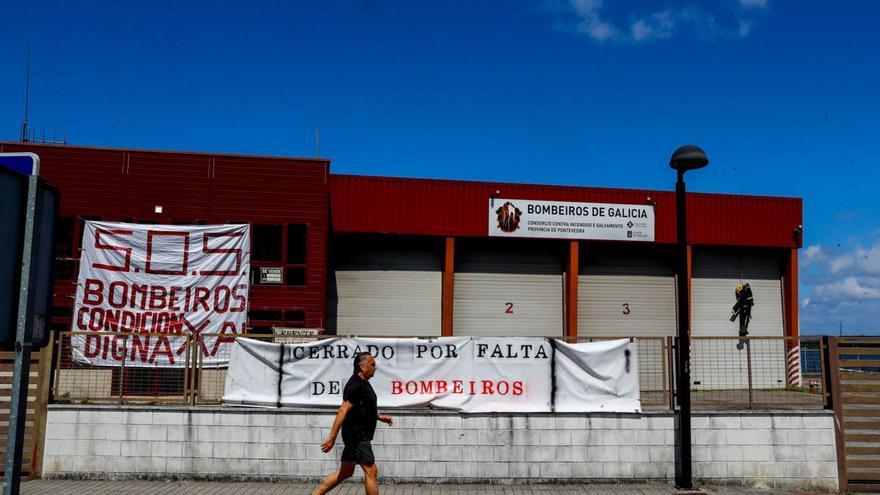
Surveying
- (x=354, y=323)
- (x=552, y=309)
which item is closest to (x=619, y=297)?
(x=552, y=309)

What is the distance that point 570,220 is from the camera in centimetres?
Answer: 2084

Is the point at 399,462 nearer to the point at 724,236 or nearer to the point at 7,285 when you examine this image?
the point at 7,285

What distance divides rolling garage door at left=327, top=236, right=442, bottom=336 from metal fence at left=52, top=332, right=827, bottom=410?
8.67m

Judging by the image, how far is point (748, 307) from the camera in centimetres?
2212

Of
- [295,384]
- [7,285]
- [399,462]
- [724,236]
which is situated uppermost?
[724,236]

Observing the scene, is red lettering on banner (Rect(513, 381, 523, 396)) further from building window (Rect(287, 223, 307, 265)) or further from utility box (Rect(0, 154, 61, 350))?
building window (Rect(287, 223, 307, 265))

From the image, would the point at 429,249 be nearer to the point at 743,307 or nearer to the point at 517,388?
the point at 743,307

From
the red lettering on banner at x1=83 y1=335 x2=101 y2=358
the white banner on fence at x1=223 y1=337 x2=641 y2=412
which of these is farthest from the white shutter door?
the red lettering on banner at x1=83 y1=335 x2=101 y2=358

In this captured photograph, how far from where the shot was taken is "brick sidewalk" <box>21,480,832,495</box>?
9.66 m

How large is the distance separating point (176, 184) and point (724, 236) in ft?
52.7

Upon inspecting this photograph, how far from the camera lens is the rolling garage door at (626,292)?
2148cm

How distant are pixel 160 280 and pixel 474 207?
8781 mm

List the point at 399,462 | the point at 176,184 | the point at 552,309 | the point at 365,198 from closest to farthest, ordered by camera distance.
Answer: the point at 399,462
the point at 176,184
the point at 365,198
the point at 552,309

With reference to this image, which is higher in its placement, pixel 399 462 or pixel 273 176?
pixel 273 176
